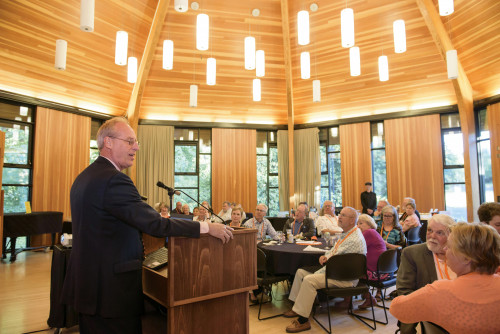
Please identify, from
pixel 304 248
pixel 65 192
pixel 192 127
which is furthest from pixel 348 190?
pixel 65 192

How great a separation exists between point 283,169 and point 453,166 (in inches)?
194

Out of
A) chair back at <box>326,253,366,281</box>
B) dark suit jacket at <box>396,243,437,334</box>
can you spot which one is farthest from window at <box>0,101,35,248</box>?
dark suit jacket at <box>396,243,437,334</box>

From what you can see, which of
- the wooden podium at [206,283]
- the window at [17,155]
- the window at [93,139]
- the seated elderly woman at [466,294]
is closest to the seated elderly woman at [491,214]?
the seated elderly woman at [466,294]

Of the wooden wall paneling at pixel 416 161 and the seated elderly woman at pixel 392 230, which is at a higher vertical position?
the wooden wall paneling at pixel 416 161

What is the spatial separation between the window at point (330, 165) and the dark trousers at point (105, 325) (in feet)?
33.2

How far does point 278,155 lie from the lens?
11852 mm

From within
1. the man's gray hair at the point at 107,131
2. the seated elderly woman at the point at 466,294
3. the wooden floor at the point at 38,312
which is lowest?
the wooden floor at the point at 38,312

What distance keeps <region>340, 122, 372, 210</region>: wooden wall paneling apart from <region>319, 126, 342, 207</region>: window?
0.88ft

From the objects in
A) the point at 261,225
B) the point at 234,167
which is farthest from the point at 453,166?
the point at 261,225

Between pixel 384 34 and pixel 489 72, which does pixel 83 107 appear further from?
pixel 489 72

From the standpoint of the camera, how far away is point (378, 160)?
10.8 m

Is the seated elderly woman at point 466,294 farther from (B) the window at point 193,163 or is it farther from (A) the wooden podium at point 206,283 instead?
(B) the window at point 193,163

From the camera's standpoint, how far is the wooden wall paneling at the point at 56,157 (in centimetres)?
859

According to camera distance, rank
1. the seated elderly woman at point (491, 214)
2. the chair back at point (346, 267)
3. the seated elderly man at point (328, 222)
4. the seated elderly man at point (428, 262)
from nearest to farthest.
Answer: the seated elderly man at point (428, 262) → the seated elderly woman at point (491, 214) → the chair back at point (346, 267) → the seated elderly man at point (328, 222)
